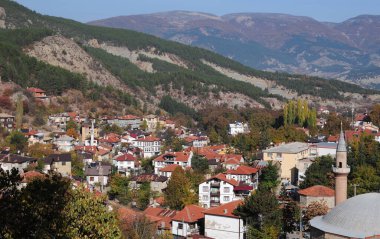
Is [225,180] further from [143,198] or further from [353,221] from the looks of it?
[353,221]

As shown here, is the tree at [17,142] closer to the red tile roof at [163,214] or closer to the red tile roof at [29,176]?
the red tile roof at [29,176]

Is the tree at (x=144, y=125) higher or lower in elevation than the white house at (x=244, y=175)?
higher

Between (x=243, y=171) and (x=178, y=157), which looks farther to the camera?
(x=178, y=157)

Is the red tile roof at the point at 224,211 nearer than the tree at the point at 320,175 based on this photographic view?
Yes

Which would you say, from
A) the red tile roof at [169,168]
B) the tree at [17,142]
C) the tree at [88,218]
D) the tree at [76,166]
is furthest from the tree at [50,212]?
the tree at [17,142]

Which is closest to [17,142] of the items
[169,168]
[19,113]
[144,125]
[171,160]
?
[19,113]

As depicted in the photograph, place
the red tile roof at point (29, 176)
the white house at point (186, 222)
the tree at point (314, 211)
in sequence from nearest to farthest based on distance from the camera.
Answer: the red tile roof at point (29, 176) < the tree at point (314, 211) < the white house at point (186, 222)
